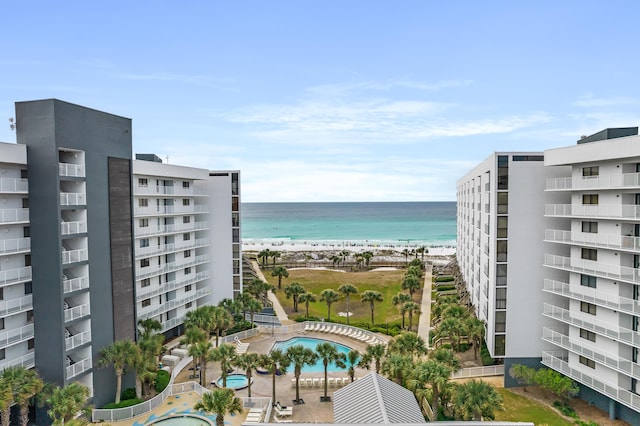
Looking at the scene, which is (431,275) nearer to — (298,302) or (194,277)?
(298,302)

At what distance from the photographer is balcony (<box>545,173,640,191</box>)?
24.8 meters

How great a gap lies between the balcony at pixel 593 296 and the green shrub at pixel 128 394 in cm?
3049

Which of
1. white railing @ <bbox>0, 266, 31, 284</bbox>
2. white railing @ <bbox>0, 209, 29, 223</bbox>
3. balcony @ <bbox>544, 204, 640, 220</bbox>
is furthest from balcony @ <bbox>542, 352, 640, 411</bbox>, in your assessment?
white railing @ <bbox>0, 209, 29, 223</bbox>

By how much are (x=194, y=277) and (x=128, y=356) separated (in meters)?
17.3

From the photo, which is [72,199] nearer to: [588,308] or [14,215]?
[14,215]

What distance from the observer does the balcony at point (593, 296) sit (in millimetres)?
25391

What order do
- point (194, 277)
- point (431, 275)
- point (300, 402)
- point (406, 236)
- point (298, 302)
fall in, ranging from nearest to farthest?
point (300, 402) < point (194, 277) < point (298, 302) < point (431, 275) < point (406, 236)

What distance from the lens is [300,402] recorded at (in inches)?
1209

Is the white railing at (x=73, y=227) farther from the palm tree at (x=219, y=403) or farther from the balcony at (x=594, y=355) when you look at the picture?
the balcony at (x=594, y=355)

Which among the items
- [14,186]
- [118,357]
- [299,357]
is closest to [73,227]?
[14,186]

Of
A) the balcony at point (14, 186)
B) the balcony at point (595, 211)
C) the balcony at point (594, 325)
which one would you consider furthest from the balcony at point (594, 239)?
the balcony at point (14, 186)

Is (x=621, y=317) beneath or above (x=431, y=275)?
above

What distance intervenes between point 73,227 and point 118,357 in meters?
8.99

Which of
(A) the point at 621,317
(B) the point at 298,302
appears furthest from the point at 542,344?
(B) the point at 298,302
